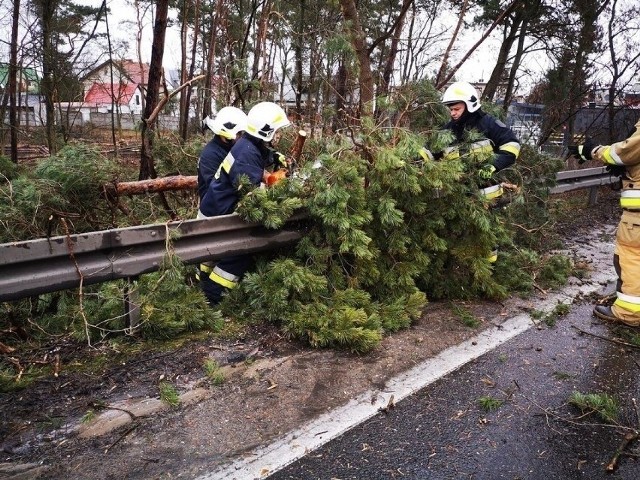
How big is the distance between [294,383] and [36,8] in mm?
18199

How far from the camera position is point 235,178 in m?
4.11

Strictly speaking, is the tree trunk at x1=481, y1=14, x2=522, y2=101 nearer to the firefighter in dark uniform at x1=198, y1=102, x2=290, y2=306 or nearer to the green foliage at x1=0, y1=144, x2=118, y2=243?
the firefighter in dark uniform at x1=198, y1=102, x2=290, y2=306

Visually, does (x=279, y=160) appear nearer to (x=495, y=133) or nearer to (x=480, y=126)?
(x=480, y=126)

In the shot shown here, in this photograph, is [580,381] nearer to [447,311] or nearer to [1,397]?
[447,311]

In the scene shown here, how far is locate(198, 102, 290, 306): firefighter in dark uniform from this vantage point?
4.05 meters

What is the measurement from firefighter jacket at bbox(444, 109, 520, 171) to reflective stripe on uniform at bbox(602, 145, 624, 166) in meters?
0.89

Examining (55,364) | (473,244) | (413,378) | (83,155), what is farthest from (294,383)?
(83,155)

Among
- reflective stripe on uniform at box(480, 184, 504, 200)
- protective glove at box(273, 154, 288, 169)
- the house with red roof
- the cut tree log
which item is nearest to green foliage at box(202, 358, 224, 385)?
the cut tree log

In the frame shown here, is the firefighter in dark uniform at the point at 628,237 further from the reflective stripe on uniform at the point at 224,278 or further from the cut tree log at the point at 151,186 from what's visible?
the cut tree log at the point at 151,186

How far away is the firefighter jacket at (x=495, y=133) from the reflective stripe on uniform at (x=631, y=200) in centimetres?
112

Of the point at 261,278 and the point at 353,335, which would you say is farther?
the point at 261,278

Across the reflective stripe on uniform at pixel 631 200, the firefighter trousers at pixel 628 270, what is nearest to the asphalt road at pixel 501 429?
the firefighter trousers at pixel 628 270

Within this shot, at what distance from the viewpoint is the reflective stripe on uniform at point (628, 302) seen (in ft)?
13.4

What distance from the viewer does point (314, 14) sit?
1180cm
